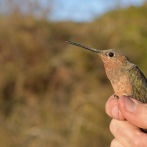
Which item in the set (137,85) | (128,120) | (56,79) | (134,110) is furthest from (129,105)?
(56,79)

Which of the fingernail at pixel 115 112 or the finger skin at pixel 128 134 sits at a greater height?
the fingernail at pixel 115 112


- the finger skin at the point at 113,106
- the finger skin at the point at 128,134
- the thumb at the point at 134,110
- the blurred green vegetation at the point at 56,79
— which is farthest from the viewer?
the blurred green vegetation at the point at 56,79

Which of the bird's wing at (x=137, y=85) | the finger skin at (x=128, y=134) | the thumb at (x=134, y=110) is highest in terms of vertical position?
the bird's wing at (x=137, y=85)

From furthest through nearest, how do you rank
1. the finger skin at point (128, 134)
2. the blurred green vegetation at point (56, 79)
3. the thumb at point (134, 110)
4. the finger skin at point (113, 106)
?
the blurred green vegetation at point (56, 79), the finger skin at point (113, 106), the finger skin at point (128, 134), the thumb at point (134, 110)

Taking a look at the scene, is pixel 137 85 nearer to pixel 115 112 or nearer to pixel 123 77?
pixel 123 77

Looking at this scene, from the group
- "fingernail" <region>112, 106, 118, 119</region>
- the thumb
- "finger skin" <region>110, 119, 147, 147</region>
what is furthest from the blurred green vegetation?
the thumb

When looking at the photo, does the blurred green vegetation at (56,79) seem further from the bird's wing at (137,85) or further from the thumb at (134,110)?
the thumb at (134,110)

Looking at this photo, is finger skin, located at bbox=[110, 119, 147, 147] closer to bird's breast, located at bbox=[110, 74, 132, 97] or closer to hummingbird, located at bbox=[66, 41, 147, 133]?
hummingbird, located at bbox=[66, 41, 147, 133]

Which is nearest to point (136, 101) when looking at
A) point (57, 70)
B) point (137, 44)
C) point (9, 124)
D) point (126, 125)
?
point (126, 125)

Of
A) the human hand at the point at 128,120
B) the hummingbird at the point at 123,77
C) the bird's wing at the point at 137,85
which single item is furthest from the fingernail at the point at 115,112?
the bird's wing at the point at 137,85
